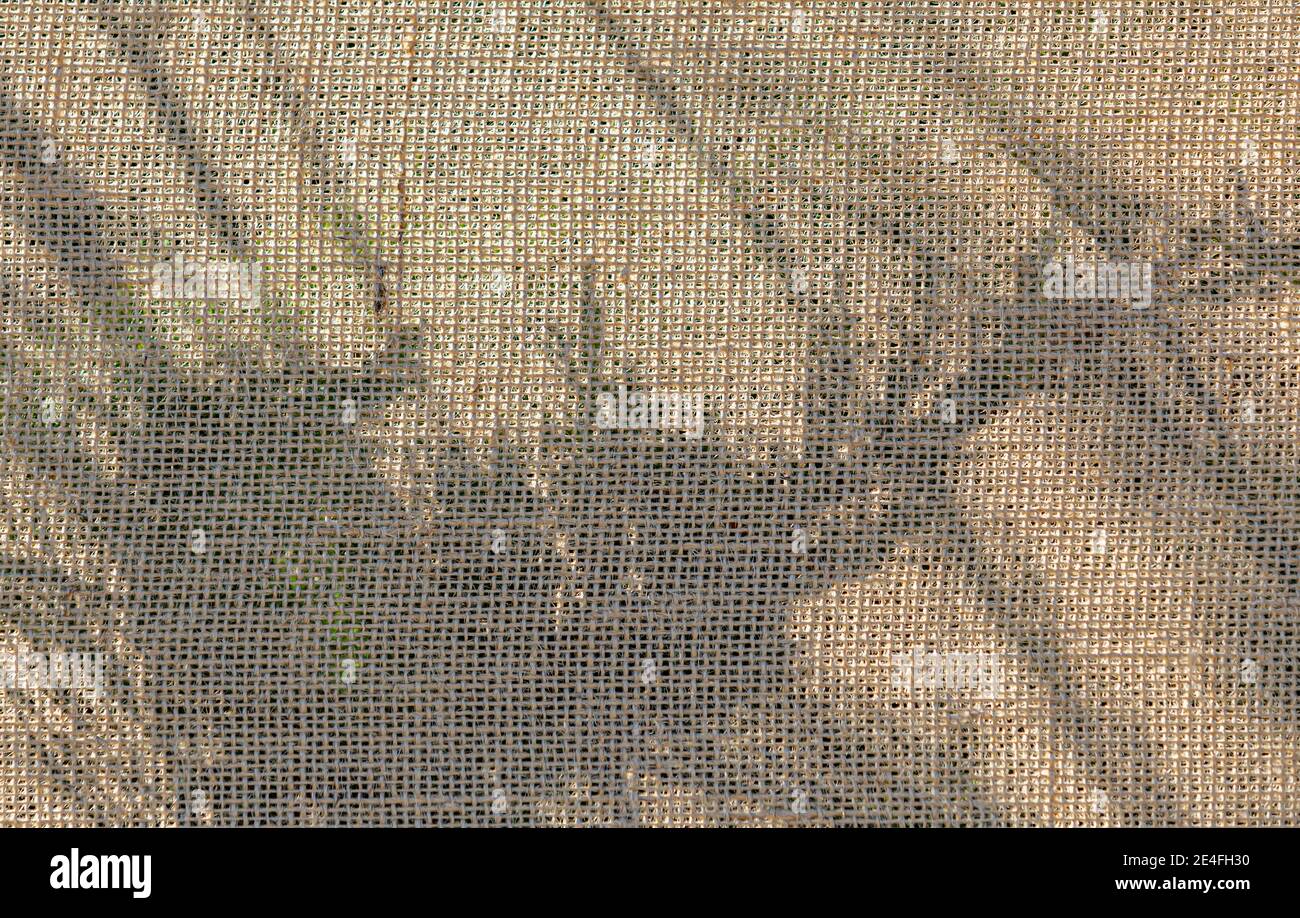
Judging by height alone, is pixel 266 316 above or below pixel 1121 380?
above

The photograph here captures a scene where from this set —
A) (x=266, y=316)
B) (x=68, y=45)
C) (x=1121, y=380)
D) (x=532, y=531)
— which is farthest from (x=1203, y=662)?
(x=68, y=45)

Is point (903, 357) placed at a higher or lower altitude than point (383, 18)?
lower

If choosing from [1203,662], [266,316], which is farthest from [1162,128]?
[266,316]

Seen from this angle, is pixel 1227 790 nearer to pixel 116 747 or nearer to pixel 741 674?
pixel 741 674

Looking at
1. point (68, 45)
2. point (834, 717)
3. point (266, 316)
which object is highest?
point (68, 45)
